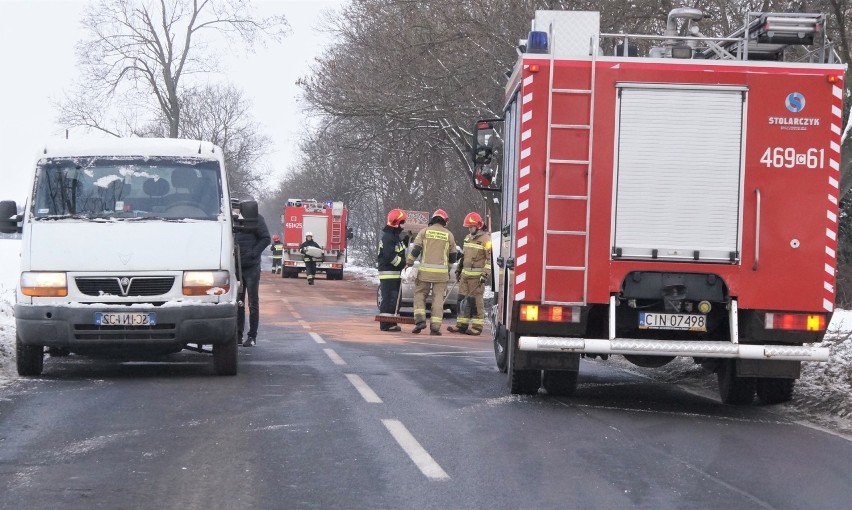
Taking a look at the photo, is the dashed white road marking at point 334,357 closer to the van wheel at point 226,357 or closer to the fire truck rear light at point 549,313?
the van wheel at point 226,357

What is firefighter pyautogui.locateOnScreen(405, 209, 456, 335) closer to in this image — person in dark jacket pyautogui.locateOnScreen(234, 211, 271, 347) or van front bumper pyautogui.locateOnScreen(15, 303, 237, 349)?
person in dark jacket pyautogui.locateOnScreen(234, 211, 271, 347)

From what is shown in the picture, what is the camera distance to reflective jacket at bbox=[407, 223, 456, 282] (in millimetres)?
18234

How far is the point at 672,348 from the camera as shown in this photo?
9.53 metres

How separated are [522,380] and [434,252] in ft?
26.3

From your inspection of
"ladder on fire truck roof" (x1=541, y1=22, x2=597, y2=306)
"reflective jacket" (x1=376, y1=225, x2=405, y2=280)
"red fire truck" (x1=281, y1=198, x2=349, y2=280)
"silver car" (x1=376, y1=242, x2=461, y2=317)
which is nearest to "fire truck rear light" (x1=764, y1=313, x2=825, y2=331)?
"ladder on fire truck roof" (x1=541, y1=22, x2=597, y2=306)

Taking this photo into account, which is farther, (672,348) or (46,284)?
(46,284)

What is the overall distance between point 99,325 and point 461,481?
541 centimetres

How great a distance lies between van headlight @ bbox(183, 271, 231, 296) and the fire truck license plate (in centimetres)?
396

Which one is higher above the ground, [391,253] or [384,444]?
[391,253]

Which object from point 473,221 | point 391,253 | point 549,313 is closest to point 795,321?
point 549,313

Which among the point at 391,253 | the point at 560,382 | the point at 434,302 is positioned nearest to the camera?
the point at 560,382

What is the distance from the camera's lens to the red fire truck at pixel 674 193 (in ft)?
31.3

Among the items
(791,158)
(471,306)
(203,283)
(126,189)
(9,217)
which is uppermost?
(791,158)

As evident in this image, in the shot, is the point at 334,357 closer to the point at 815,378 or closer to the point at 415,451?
the point at 815,378
